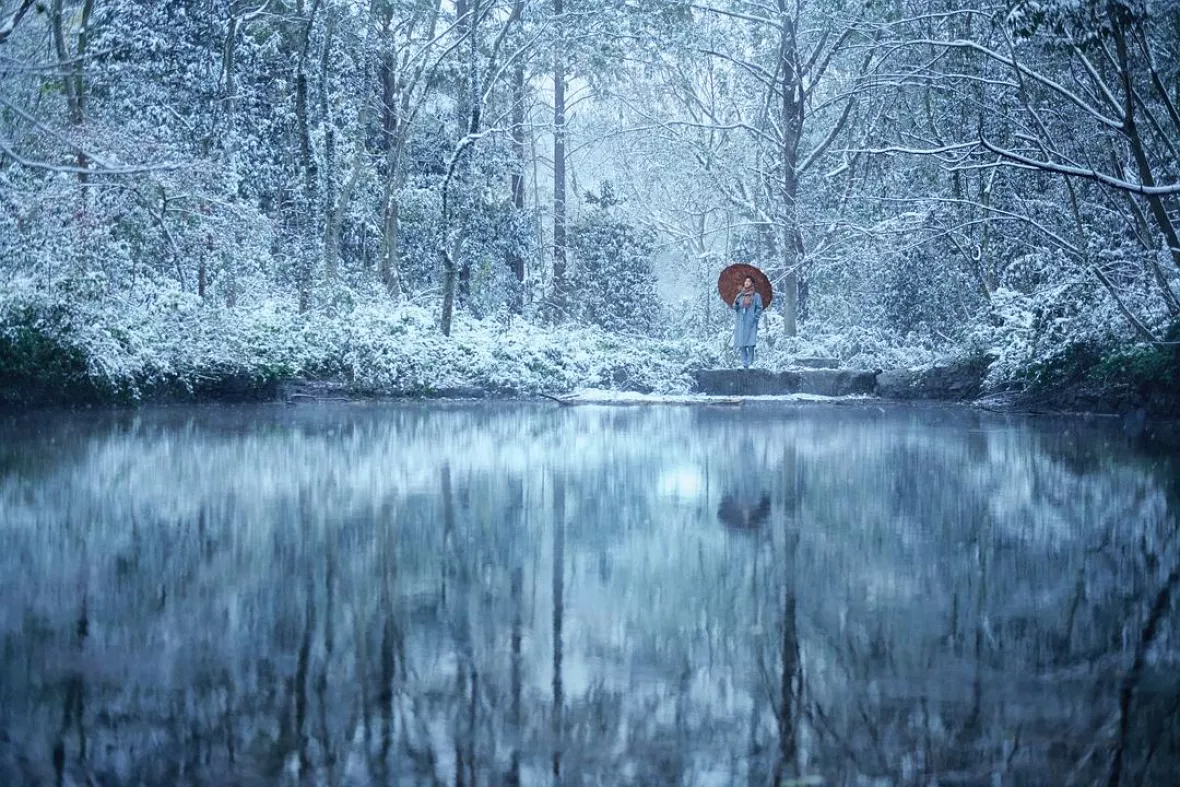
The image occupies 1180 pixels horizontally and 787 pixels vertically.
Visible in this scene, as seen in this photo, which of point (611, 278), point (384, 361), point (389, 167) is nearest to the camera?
point (384, 361)

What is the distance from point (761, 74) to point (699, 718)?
3062 cm

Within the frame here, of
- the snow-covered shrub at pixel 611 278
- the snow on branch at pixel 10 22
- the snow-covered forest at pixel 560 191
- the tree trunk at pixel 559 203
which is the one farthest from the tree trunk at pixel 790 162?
the snow on branch at pixel 10 22

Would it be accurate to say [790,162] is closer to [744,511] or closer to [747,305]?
[747,305]

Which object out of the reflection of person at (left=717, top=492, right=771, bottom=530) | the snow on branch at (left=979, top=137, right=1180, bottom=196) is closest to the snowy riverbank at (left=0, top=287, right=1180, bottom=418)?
the snow on branch at (left=979, top=137, right=1180, bottom=196)

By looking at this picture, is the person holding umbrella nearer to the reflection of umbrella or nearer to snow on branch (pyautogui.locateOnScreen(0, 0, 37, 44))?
the reflection of umbrella

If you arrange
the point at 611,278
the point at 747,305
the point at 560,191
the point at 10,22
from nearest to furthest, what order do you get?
the point at 10,22 → the point at 747,305 → the point at 611,278 → the point at 560,191

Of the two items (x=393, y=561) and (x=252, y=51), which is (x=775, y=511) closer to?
(x=393, y=561)

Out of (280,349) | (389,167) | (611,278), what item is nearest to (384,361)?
(280,349)

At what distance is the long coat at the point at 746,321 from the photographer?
2609cm

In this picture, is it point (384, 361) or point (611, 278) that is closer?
point (384, 361)

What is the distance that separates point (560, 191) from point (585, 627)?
34784 millimetres

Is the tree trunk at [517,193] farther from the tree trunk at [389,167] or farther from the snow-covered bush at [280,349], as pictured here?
the snow-covered bush at [280,349]

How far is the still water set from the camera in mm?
3299

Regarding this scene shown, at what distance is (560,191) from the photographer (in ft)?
128
